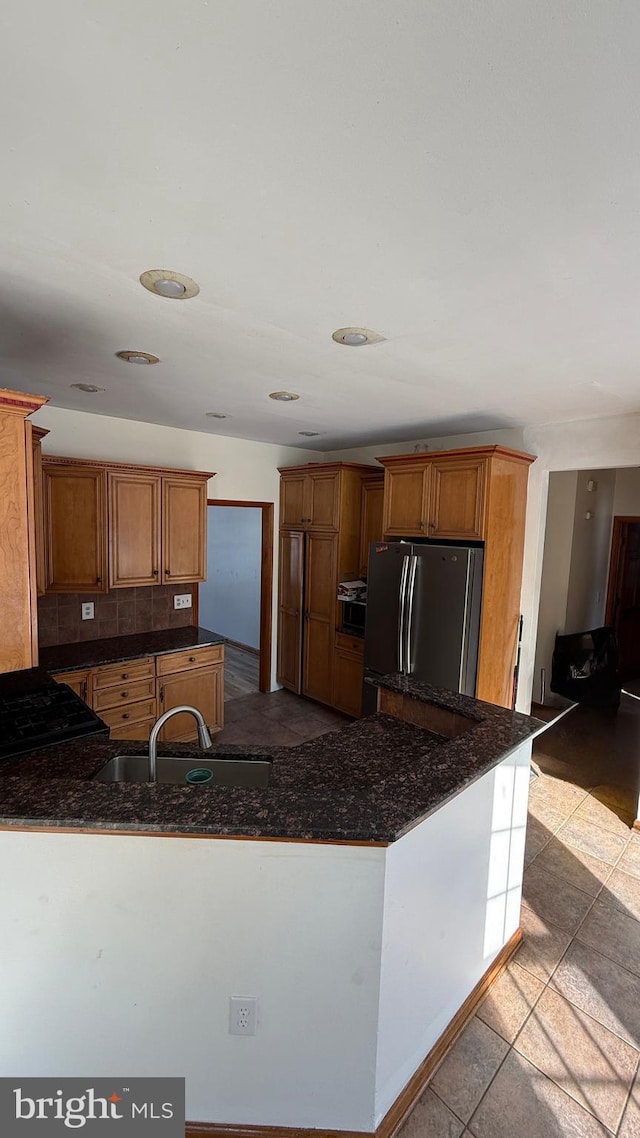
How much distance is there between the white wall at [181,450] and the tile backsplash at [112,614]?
104cm

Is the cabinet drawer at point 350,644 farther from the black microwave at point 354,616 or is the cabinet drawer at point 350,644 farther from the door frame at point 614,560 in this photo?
the door frame at point 614,560

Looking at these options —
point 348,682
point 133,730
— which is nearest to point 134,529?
point 133,730

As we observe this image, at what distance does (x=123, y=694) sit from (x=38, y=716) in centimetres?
Answer: 126

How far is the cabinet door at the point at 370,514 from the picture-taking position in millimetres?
4254

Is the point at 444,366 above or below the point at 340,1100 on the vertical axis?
above

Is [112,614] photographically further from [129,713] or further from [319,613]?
[319,613]

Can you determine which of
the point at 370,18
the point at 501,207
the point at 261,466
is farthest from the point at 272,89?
the point at 261,466

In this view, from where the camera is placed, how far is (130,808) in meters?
1.21

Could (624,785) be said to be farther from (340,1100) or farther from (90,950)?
(90,950)

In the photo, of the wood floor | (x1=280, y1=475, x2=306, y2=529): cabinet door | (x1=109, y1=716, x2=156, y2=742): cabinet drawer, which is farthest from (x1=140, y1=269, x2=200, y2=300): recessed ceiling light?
the wood floor

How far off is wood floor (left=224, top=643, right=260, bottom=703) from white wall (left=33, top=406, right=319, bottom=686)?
0.41 meters

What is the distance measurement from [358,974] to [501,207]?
1965mm

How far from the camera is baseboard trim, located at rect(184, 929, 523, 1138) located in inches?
51.8

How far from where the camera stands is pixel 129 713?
3.34m
